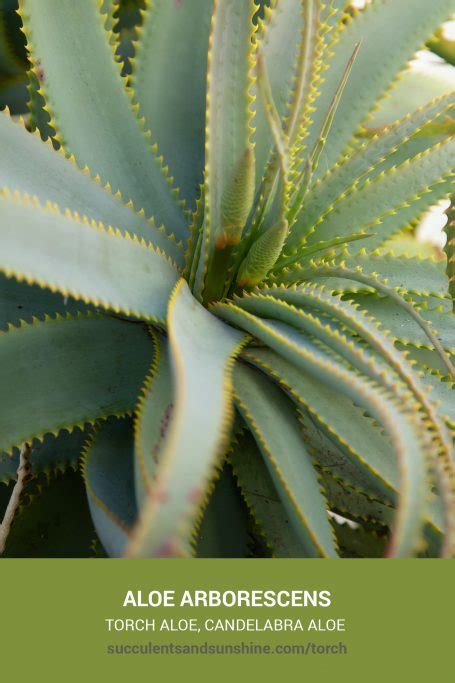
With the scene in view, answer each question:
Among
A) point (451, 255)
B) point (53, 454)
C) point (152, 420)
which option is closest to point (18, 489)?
point (53, 454)

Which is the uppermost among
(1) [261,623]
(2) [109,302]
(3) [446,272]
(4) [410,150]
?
(4) [410,150]

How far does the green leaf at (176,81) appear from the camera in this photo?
0.54 metres

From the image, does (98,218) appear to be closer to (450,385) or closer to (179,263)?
(179,263)

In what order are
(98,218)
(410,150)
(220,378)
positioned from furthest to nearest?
1. (410,150)
2. (98,218)
3. (220,378)

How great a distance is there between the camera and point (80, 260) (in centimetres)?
37

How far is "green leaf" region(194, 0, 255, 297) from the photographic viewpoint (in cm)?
43

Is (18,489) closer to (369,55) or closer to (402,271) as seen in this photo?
(402,271)

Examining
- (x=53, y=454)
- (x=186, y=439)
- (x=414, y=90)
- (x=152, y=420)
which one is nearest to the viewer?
(x=186, y=439)

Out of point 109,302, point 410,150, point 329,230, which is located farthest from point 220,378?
point 410,150

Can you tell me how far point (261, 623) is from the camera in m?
0.38

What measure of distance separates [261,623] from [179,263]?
24cm

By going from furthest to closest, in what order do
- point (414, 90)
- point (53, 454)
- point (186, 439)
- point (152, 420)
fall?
point (414, 90), point (53, 454), point (152, 420), point (186, 439)

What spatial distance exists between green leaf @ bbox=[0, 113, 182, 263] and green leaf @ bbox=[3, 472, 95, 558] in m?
0.20

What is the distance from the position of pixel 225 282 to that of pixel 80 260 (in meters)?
0.14
